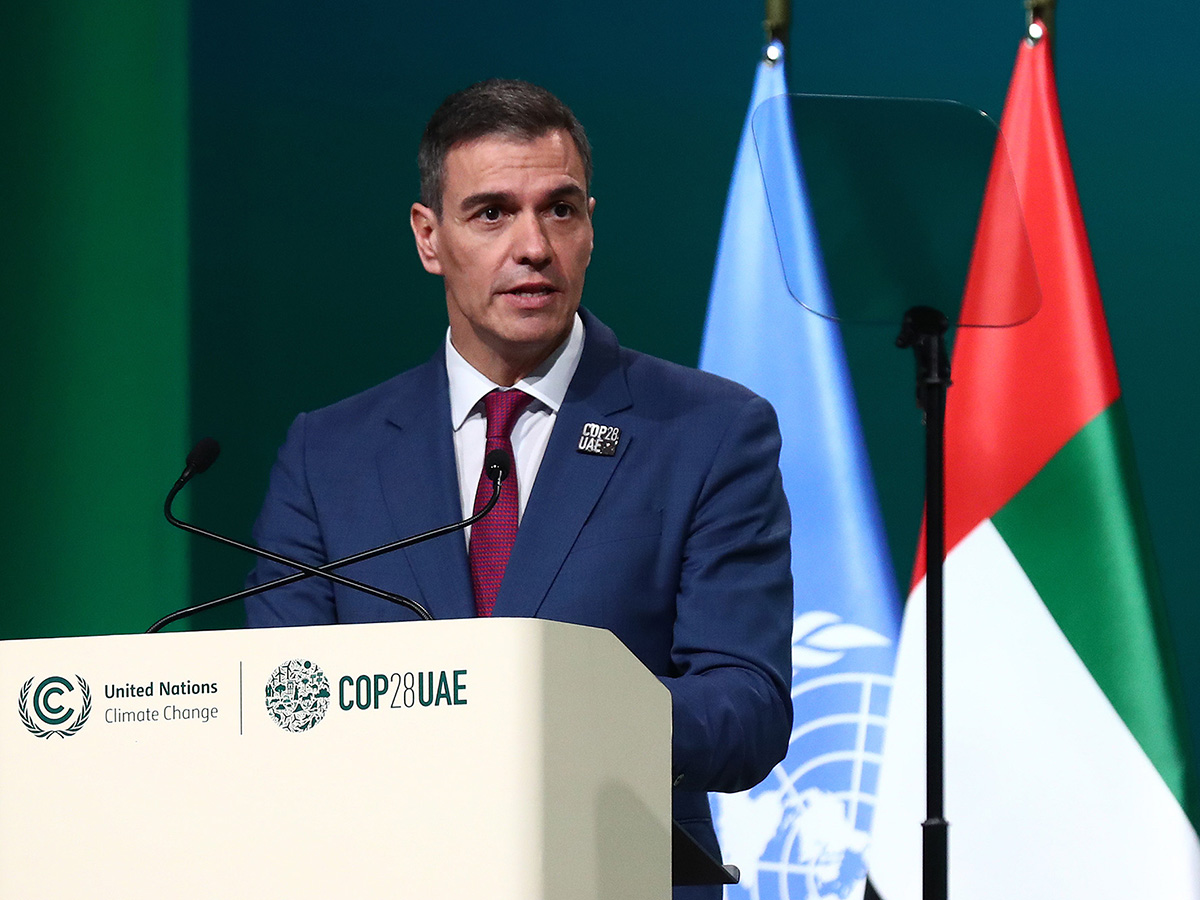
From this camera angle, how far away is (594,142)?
344cm

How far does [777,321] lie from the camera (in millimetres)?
3031

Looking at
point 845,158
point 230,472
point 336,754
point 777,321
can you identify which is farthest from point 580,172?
point 230,472

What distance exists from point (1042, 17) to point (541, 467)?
1.71m

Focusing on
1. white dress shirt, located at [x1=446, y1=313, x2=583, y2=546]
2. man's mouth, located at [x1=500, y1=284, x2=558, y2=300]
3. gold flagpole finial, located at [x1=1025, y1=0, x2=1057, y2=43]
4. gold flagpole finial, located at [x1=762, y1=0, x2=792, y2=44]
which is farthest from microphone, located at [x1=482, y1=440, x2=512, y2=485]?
gold flagpole finial, located at [x1=1025, y1=0, x2=1057, y2=43]

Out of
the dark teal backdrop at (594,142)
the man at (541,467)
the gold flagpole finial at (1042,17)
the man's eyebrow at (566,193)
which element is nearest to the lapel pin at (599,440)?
the man at (541,467)

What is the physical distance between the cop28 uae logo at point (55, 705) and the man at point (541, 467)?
71 cm

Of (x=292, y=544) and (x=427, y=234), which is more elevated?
(x=427, y=234)

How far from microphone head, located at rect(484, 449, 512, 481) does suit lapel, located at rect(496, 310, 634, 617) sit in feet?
1.26

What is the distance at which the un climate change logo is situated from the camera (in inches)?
44.9

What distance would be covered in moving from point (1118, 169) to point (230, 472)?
2178 millimetres

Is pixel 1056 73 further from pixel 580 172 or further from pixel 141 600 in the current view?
pixel 141 600

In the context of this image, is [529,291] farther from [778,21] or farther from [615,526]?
[778,21]

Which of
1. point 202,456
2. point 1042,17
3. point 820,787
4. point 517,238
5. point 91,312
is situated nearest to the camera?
point 202,456

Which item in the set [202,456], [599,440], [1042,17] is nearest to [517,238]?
[599,440]
